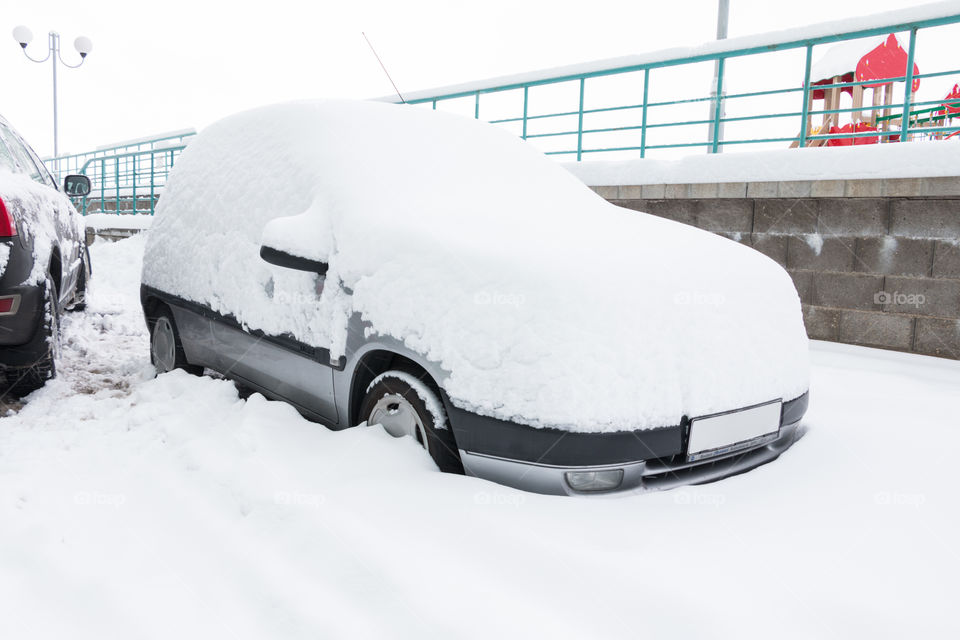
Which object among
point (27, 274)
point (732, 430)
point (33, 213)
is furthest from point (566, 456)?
point (33, 213)

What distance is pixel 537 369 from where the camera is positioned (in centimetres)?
202

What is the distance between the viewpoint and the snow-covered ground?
167cm

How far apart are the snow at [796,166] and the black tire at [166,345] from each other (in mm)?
4408

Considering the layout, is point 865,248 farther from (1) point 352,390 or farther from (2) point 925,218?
(1) point 352,390

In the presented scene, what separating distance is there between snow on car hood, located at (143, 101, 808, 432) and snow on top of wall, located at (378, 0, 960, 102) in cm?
349

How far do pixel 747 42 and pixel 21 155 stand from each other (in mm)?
6031

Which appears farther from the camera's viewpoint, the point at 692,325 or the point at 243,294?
the point at 243,294

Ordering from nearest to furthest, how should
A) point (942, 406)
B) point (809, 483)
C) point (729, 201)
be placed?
point (809, 483) → point (942, 406) → point (729, 201)

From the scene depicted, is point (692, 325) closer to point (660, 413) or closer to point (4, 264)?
point (660, 413)

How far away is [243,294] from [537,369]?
1.74m

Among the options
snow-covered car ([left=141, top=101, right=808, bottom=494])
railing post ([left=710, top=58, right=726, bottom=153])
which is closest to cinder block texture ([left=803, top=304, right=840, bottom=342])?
railing post ([left=710, top=58, right=726, bottom=153])

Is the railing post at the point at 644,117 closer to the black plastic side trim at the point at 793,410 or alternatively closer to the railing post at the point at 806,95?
the railing post at the point at 806,95

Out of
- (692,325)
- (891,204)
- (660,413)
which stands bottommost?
(660,413)

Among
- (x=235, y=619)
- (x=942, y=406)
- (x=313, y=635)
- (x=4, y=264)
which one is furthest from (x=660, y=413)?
(x=4, y=264)
